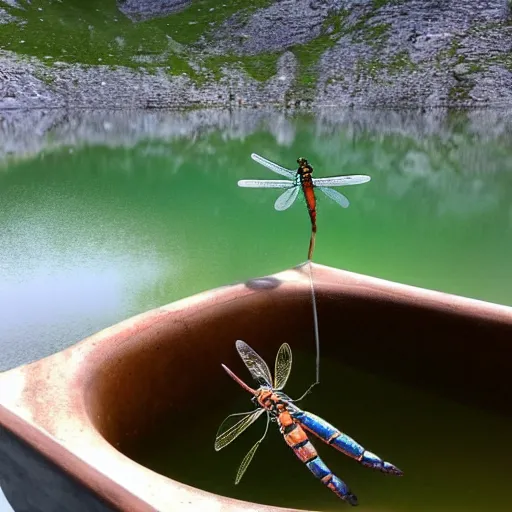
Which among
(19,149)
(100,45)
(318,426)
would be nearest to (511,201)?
(318,426)

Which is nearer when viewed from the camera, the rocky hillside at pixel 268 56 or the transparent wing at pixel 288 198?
the transparent wing at pixel 288 198

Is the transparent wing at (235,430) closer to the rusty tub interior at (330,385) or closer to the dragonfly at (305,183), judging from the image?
the rusty tub interior at (330,385)

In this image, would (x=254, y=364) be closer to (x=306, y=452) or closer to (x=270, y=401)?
(x=270, y=401)

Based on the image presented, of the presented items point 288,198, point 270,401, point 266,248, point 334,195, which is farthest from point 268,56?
point 270,401

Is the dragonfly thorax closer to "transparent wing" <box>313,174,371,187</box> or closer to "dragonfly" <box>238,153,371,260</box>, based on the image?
"dragonfly" <box>238,153,371,260</box>

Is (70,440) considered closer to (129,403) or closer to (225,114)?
(129,403)

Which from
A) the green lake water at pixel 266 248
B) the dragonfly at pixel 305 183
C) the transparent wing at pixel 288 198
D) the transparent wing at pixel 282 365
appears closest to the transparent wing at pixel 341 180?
the dragonfly at pixel 305 183

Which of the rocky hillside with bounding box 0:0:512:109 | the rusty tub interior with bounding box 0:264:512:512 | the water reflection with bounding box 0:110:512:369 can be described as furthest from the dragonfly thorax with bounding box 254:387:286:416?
the rocky hillside with bounding box 0:0:512:109
